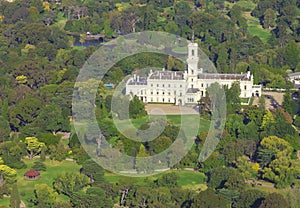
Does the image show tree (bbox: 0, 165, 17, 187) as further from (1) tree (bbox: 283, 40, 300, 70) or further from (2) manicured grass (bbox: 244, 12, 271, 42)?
(2) manicured grass (bbox: 244, 12, 271, 42)

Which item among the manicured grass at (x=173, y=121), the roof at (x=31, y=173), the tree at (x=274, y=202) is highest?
the manicured grass at (x=173, y=121)

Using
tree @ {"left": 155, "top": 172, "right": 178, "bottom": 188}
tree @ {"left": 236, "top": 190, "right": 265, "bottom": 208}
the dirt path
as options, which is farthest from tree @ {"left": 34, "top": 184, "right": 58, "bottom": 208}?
the dirt path

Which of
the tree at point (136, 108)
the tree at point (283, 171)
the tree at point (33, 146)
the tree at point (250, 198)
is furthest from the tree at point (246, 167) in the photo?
the tree at point (33, 146)

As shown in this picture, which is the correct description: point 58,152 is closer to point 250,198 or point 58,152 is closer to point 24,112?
point 24,112

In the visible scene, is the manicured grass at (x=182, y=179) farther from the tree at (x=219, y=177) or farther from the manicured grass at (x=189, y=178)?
the tree at (x=219, y=177)

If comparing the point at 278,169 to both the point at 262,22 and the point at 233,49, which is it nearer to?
the point at 233,49

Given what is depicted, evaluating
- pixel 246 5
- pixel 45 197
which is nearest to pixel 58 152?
pixel 45 197
